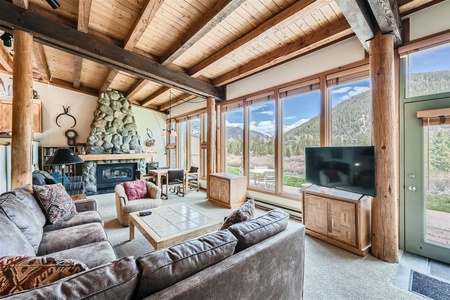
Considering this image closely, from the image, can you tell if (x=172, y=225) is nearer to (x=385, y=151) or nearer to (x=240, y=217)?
(x=240, y=217)

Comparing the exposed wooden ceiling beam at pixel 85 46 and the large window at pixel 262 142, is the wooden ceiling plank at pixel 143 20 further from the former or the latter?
the large window at pixel 262 142

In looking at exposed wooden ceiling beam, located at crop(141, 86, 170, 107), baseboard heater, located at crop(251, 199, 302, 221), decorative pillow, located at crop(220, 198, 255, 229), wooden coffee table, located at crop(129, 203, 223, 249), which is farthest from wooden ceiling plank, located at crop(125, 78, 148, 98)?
decorative pillow, located at crop(220, 198, 255, 229)

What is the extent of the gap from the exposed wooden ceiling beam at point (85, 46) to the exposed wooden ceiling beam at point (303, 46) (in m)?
1.41

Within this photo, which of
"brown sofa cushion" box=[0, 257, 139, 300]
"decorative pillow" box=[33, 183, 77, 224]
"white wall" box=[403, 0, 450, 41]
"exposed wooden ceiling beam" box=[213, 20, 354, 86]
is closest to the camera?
"brown sofa cushion" box=[0, 257, 139, 300]

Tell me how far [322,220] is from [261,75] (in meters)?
3.26

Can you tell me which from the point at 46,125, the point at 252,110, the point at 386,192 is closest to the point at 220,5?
the point at 252,110

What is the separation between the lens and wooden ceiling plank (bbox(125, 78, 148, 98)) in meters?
5.37

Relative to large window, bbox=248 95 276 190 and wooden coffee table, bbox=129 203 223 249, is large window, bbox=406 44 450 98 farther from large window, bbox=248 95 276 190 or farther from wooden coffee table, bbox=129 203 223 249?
wooden coffee table, bbox=129 203 223 249

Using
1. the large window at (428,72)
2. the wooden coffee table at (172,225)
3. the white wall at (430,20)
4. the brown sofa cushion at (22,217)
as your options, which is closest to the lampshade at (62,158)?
the brown sofa cushion at (22,217)

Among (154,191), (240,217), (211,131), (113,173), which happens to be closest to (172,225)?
(240,217)

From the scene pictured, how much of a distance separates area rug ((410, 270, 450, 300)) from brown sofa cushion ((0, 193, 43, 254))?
3.61 m

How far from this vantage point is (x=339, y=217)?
271cm

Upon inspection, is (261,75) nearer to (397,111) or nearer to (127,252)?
(397,111)

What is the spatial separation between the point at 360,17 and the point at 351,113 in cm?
154
